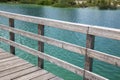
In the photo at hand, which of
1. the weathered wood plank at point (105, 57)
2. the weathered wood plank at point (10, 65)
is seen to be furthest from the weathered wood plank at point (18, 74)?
the weathered wood plank at point (105, 57)

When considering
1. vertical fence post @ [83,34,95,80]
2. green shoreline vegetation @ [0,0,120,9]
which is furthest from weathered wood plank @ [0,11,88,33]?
green shoreline vegetation @ [0,0,120,9]

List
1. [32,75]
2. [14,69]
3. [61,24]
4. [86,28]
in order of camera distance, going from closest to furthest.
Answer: [86,28] < [61,24] < [32,75] < [14,69]

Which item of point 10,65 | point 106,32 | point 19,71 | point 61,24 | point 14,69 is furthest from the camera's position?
point 10,65

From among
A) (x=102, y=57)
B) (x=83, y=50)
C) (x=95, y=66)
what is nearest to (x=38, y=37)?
(x=83, y=50)

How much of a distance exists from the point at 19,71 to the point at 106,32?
2.51 metres

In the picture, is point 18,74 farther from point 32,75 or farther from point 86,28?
point 86,28

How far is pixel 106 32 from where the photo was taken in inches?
152

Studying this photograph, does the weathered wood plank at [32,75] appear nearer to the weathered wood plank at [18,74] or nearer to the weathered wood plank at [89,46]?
the weathered wood plank at [18,74]

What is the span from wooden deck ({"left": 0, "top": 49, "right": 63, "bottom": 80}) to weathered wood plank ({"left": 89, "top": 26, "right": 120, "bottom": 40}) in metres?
1.55

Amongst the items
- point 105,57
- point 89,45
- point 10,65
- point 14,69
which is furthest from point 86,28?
point 10,65

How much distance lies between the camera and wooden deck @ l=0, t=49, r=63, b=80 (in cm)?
507

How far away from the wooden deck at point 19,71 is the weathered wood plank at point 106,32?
61.2 inches

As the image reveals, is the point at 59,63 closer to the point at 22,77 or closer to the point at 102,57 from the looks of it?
the point at 22,77

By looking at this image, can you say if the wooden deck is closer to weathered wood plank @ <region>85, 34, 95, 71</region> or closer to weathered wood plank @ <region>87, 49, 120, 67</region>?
weathered wood plank @ <region>85, 34, 95, 71</region>
